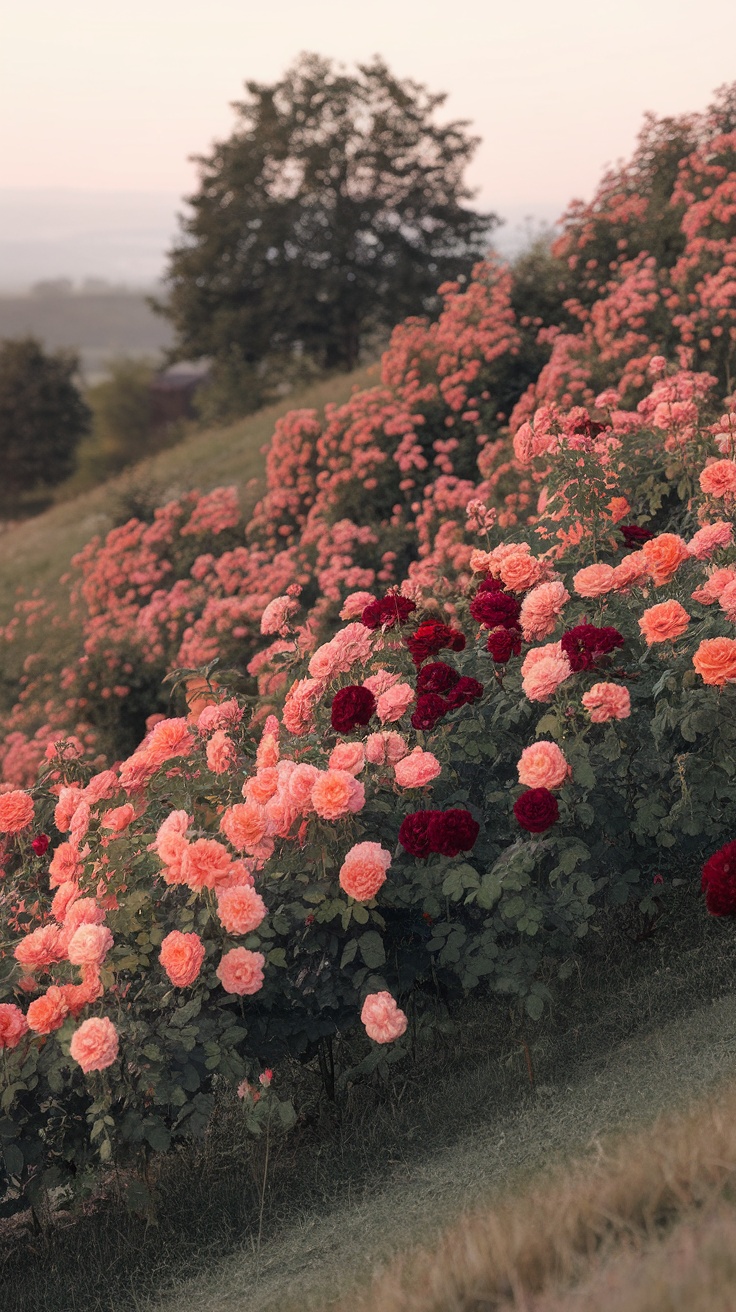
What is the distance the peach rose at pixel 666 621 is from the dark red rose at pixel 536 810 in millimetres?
743

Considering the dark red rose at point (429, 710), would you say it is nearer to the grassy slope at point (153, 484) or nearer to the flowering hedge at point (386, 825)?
the flowering hedge at point (386, 825)

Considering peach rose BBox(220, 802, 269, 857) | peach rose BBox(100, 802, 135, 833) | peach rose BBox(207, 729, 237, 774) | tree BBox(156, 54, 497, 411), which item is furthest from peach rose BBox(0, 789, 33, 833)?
tree BBox(156, 54, 497, 411)

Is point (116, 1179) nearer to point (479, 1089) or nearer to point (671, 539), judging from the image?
point (479, 1089)

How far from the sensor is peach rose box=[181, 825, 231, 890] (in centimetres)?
380

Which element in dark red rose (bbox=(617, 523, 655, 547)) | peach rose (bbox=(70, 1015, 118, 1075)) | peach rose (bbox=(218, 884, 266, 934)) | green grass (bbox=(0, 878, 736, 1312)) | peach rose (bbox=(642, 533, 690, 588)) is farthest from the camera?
dark red rose (bbox=(617, 523, 655, 547))

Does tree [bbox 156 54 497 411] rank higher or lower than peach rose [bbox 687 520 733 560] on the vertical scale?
higher

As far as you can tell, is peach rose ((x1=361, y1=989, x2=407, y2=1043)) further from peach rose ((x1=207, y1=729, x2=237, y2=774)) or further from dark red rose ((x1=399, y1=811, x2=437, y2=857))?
peach rose ((x1=207, y1=729, x2=237, y2=774))

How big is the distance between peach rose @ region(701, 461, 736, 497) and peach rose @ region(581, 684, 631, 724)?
1292 millimetres

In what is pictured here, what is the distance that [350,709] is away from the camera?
165 inches

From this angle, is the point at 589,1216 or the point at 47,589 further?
the point at 47,589

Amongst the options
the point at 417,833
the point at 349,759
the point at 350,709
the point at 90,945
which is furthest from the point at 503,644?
the point at 90,945

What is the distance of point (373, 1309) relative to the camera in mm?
2562

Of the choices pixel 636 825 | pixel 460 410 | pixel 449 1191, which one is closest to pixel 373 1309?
pixel 449 1191

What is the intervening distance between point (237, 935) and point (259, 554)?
23.6ft
